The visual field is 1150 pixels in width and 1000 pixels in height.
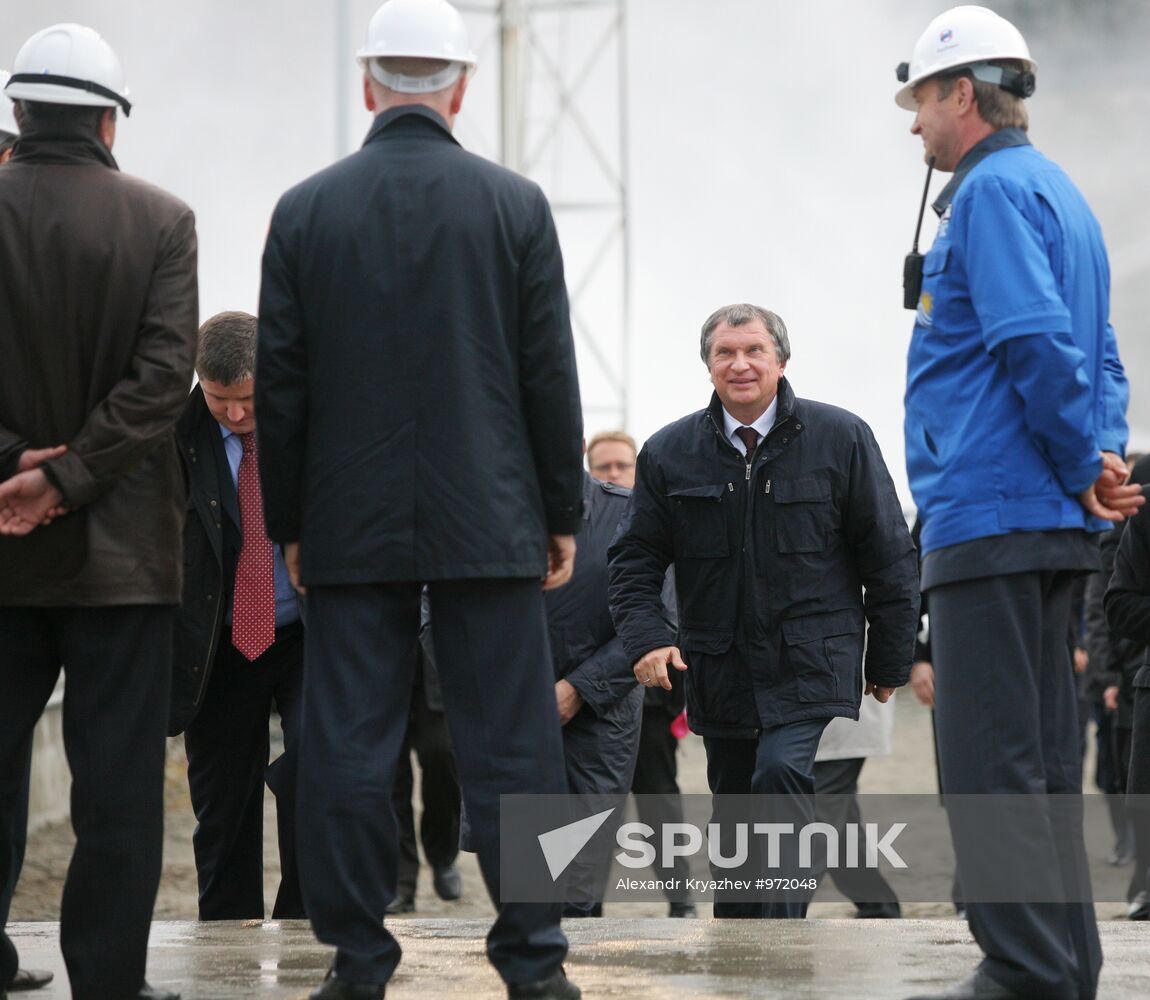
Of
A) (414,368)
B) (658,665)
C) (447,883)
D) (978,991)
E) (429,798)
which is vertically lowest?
(447,883)

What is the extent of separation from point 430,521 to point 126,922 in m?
0.94

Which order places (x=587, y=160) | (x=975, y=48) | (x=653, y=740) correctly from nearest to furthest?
1. (x=975, y=48)
2. (x=653, y=740)
3. (x=587, y=160)

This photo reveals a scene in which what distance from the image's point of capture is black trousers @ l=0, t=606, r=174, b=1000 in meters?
3.34

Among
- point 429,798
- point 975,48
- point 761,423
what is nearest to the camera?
point 975,48

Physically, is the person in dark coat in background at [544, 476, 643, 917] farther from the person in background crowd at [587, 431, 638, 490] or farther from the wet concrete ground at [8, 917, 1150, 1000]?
the person in background crowd at [587, 431, 638, 490]

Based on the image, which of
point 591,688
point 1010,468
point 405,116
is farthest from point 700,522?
point 405,116

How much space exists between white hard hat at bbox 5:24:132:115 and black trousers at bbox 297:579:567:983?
106cm

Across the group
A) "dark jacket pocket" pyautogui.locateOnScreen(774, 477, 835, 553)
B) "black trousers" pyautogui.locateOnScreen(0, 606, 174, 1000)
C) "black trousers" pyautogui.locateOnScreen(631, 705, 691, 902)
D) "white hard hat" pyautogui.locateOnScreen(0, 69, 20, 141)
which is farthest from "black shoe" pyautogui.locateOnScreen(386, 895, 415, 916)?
"black trousers" pyautogui.locateOnScreen(0, 606, 174, 1000)

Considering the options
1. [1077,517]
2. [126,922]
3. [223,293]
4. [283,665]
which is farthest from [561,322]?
[223,293]

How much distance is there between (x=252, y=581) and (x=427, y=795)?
3617 mm

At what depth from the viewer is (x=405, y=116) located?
354 cm

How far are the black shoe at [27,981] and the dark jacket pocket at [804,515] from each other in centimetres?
223

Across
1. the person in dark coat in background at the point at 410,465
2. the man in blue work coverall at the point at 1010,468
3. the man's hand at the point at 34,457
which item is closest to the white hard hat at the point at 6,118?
the person in dark coat in background at the point at 410,465

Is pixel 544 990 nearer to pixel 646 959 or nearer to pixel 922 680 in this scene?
pixel 646 959
